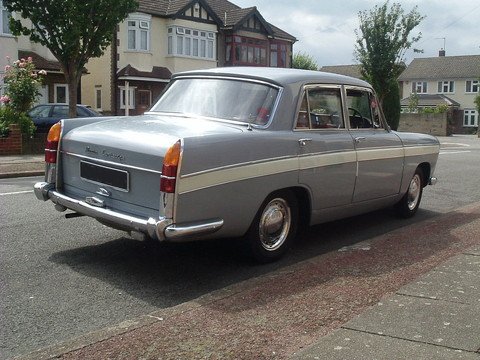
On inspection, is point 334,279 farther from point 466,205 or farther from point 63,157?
point 466,205

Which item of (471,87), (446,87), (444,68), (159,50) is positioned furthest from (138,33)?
(444,68)

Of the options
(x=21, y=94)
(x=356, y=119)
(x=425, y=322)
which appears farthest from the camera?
(x=21, y=94)

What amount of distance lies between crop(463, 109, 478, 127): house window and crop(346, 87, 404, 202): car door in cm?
6816

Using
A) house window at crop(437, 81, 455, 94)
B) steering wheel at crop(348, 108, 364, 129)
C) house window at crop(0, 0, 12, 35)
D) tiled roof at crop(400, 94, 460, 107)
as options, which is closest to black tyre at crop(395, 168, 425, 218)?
steering wheel at crop(348, 108, 364, 129)

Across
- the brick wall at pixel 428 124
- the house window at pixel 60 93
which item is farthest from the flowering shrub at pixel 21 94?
the brick wall at pixel 428 124

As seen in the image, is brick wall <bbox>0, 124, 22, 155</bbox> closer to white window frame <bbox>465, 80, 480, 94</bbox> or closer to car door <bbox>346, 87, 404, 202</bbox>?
car door <bbox>346, 87, 404, 202</bbox>

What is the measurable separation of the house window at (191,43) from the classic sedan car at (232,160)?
3218 cm

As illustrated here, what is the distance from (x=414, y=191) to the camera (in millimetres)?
8258

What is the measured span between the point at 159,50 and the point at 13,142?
22.3 metres

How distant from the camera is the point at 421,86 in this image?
75.6 metres

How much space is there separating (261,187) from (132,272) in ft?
4.40

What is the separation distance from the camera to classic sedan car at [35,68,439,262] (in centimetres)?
487

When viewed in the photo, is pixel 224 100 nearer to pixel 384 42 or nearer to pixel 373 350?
pixel 373 350

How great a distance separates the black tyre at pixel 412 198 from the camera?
8.06m
